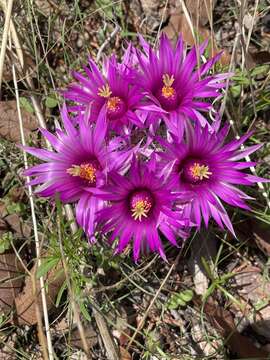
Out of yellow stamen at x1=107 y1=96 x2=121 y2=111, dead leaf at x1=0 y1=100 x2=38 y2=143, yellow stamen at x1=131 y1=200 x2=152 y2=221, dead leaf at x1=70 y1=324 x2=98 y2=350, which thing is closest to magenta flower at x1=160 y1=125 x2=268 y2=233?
yellow stamen at x1=131 y1=200 x2=152 y2=221

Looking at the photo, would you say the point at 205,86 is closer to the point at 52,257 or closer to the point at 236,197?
the point at 236,197

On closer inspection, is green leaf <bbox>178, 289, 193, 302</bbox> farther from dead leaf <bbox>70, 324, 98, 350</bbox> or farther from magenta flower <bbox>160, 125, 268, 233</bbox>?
magenta flower <bbox>160, 125, 268, 233</bbox>

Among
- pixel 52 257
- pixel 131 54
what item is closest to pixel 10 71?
pixel 131 54

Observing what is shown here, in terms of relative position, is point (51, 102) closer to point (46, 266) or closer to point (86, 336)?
point (46, 266)

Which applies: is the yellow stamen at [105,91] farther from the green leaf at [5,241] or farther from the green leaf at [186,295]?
the green leaf at [186,295]

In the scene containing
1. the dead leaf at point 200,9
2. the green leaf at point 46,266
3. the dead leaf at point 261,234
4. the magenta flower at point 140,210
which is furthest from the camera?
the dead leaf at point 200,9

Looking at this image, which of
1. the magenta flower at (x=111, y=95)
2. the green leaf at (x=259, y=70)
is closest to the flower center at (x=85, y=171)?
the magenta flower at (x=111, y=95)
